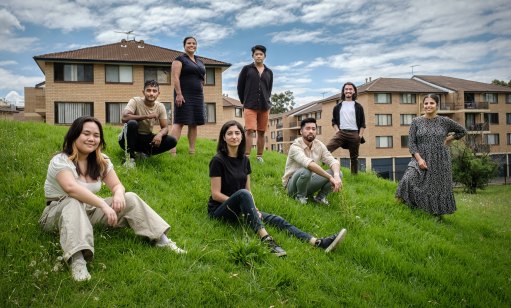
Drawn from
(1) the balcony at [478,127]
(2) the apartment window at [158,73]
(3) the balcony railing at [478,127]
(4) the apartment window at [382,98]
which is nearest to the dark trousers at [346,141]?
(2) the apartment window at [158,73]

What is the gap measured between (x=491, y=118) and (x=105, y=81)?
51.0 metres

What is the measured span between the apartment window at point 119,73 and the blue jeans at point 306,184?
26803 mm

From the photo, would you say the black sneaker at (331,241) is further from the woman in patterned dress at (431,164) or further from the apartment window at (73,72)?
the apartment window at (73,72)

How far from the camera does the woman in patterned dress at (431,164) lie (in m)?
6.80

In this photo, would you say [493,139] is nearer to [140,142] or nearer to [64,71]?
[64,71]

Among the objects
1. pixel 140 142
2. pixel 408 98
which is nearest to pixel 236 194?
pixel 140 142

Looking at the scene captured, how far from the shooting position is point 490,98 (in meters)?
51.9

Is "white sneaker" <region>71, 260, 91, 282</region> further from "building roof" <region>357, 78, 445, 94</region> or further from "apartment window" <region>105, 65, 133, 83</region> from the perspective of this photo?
"building roof" <region>357, 78, 445, 94</region>

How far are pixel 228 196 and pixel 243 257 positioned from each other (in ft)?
3.89

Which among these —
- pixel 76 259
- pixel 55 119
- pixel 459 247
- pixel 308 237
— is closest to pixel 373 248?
pixel 308 237

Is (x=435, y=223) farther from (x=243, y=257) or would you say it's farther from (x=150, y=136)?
(x=150, y=136)

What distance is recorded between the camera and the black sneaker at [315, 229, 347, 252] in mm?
4652

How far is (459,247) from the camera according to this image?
18.7 ft

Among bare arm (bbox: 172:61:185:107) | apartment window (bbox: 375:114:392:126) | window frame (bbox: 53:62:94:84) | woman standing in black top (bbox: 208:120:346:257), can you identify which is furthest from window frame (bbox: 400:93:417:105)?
woman standing in black top (bbox: 208:120:346:257)
